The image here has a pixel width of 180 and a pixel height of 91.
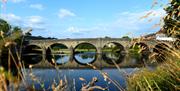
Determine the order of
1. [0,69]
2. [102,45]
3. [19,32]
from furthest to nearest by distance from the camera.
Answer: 1. [102,45]
2. [19,32]
3. [0,69]

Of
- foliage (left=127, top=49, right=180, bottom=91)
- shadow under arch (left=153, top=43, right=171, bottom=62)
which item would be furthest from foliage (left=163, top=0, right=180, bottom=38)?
foliage (left=127, top=49, right=180, bottom=91)

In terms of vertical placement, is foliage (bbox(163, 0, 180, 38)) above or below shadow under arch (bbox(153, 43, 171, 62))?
above

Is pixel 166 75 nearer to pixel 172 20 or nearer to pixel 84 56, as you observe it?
pixel 172 20

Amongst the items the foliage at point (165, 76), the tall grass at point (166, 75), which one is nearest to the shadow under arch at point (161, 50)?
the tall grass at point (166, 75)

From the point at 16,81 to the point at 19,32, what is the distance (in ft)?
1.18

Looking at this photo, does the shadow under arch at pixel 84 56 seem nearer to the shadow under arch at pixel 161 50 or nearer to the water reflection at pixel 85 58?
the water reflection at pixel 85 58

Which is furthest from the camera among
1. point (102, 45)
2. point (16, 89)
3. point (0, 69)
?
point (102, 45)

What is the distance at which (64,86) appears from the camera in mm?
2318

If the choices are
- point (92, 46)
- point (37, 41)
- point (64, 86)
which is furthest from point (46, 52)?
point (64, 86)

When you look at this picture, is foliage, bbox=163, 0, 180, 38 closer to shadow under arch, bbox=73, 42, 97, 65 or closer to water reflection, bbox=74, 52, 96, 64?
shadow under arch, bbox=73, 42, 97, 65

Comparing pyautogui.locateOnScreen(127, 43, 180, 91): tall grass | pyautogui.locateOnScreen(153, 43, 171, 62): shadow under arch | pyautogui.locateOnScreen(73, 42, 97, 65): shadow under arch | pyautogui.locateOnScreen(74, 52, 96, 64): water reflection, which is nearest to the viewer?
pyautogui.locateOnScreen(127, 43, 180, 91): tall grass

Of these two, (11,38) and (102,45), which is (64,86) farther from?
(102,45)

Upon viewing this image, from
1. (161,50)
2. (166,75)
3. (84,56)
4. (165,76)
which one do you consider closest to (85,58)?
(84,56)

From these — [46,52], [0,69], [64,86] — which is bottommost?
[46,52]
